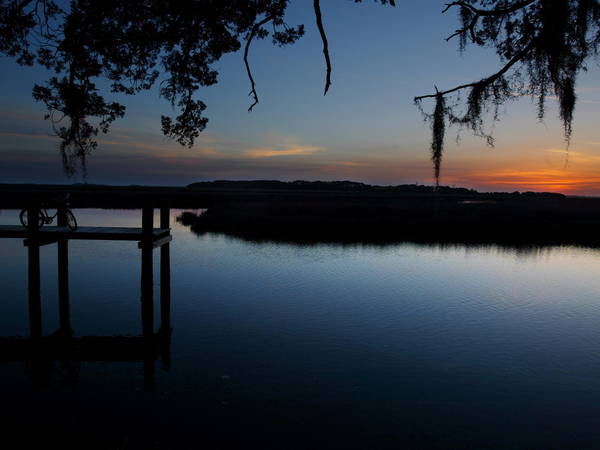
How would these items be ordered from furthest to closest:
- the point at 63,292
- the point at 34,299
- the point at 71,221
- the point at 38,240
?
the point at 63,292 < the point at 71,221 < the point at 38,240 < the point at 34,299

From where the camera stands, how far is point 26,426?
8.24 metres

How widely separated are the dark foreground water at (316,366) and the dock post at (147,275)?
81 centimetres

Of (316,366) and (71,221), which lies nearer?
(316,366)

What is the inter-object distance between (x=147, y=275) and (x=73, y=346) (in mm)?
2743

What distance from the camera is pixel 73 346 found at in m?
12.8

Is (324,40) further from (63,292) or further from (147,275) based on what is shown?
(63,292)

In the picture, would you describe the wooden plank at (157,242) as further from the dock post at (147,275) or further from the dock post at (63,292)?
the dock post at (63,292)

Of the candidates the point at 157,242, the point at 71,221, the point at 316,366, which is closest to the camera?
the point at 316,366

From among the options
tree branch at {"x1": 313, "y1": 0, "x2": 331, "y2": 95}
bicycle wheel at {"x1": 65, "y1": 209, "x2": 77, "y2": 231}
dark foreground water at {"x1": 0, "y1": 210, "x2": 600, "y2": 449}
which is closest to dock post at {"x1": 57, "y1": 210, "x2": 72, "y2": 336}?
dark foreground water at {"x1": 0, "y1": 210, "x2": 600, "y2": 449}

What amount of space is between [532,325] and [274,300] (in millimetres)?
9670

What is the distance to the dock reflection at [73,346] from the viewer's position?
36.0 feet

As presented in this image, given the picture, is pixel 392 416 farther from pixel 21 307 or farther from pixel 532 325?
pixel 21 307

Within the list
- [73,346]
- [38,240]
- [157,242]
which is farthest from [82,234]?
[73,346]

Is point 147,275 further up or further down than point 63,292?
further up
